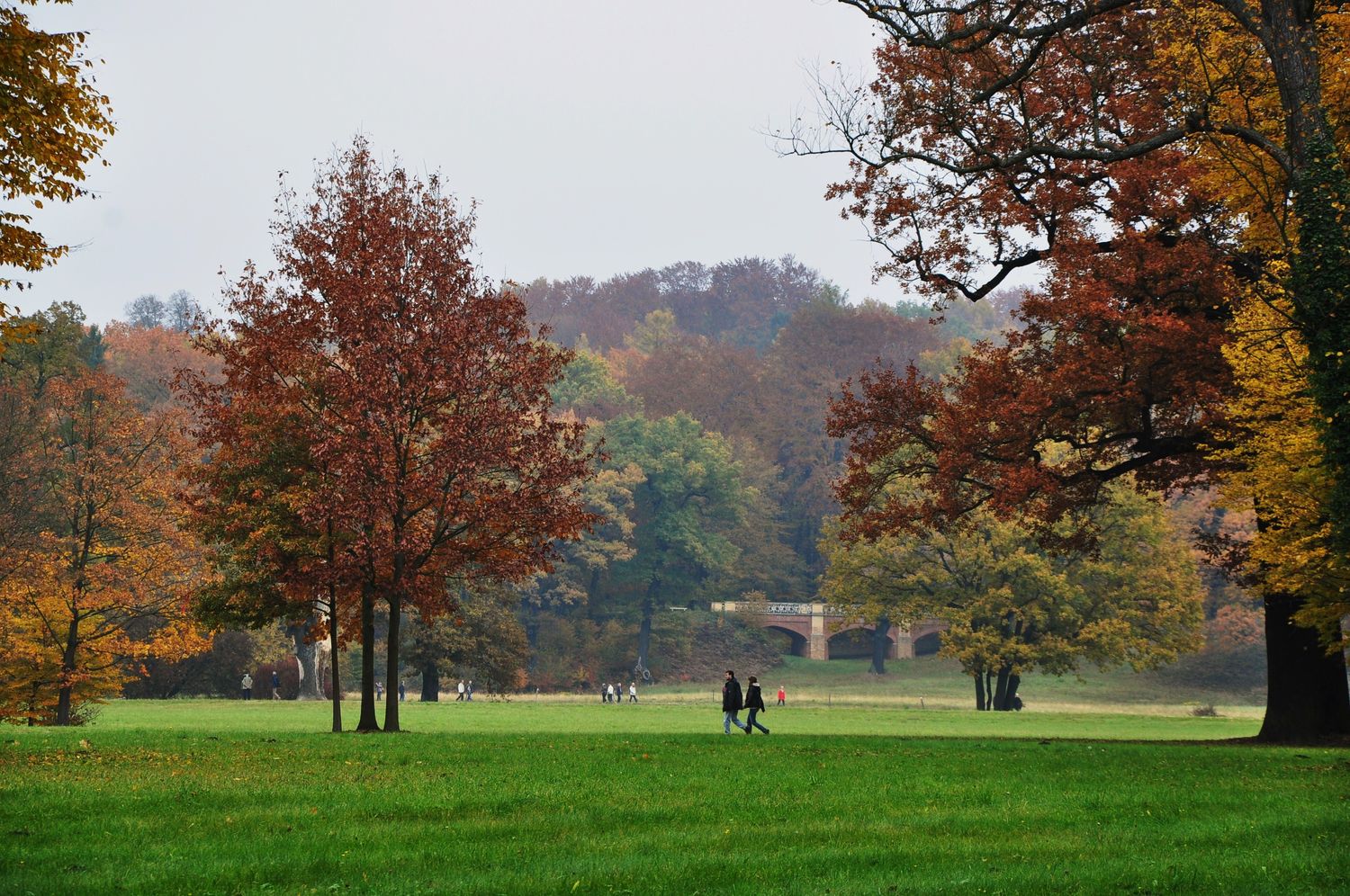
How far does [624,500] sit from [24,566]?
58691mm

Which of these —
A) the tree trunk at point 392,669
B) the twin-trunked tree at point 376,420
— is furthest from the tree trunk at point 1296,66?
the tree trunk at point 392,669

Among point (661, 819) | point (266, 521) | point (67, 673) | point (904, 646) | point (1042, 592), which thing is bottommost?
point (904, 646)

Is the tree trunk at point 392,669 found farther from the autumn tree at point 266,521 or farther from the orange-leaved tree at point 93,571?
the orange-leaved tree at point 93,571

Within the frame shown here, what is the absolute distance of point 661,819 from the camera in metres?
13.0

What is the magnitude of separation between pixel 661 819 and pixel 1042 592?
45842 millimetres

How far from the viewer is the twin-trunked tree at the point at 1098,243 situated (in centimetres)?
2022

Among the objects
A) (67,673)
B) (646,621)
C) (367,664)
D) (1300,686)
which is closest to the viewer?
(1300,686)

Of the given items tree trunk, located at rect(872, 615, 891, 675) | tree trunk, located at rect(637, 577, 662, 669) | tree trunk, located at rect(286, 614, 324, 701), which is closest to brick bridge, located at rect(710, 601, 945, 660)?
tree trunk, located at rect(872, 615, 891, 675)

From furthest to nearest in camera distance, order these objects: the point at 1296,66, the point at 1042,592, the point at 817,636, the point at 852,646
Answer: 1. the point at 852,646
2. the point at 817,636
3. the point at 1042,592
4. the point at 1296,66

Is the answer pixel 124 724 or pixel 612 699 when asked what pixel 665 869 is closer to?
pixel 124 724

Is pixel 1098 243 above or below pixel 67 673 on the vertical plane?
above

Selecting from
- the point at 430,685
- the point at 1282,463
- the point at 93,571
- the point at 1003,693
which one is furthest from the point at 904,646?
the point at 1282,463

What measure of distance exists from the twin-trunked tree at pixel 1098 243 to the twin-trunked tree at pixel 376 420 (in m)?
7.73

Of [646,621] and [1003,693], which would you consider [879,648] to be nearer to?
[646,621]
